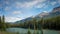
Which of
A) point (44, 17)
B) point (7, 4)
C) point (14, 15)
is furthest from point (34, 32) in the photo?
point (7, 4)

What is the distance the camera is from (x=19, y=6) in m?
2.28

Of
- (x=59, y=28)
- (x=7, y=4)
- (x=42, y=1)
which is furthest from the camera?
(x=7, y=4)

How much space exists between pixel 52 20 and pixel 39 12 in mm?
263

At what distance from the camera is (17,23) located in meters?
2.20

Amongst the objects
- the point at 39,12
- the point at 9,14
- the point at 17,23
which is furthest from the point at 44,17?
the point at 9,14

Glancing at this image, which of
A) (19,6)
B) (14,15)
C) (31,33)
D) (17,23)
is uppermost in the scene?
(19,6)

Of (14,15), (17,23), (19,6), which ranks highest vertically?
(19,6)

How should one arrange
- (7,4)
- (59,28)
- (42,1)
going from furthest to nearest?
1. (7,4)
2. (42,1)
3. (59,28)

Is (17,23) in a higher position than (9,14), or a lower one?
lower

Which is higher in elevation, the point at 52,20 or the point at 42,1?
the point at 42,1

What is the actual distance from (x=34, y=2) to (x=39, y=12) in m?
0.21

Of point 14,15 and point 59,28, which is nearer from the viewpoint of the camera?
point 59,28

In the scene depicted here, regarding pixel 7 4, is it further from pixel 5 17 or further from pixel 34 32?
pixel 34 32

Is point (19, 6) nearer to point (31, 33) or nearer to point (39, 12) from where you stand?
point (39, 12)
